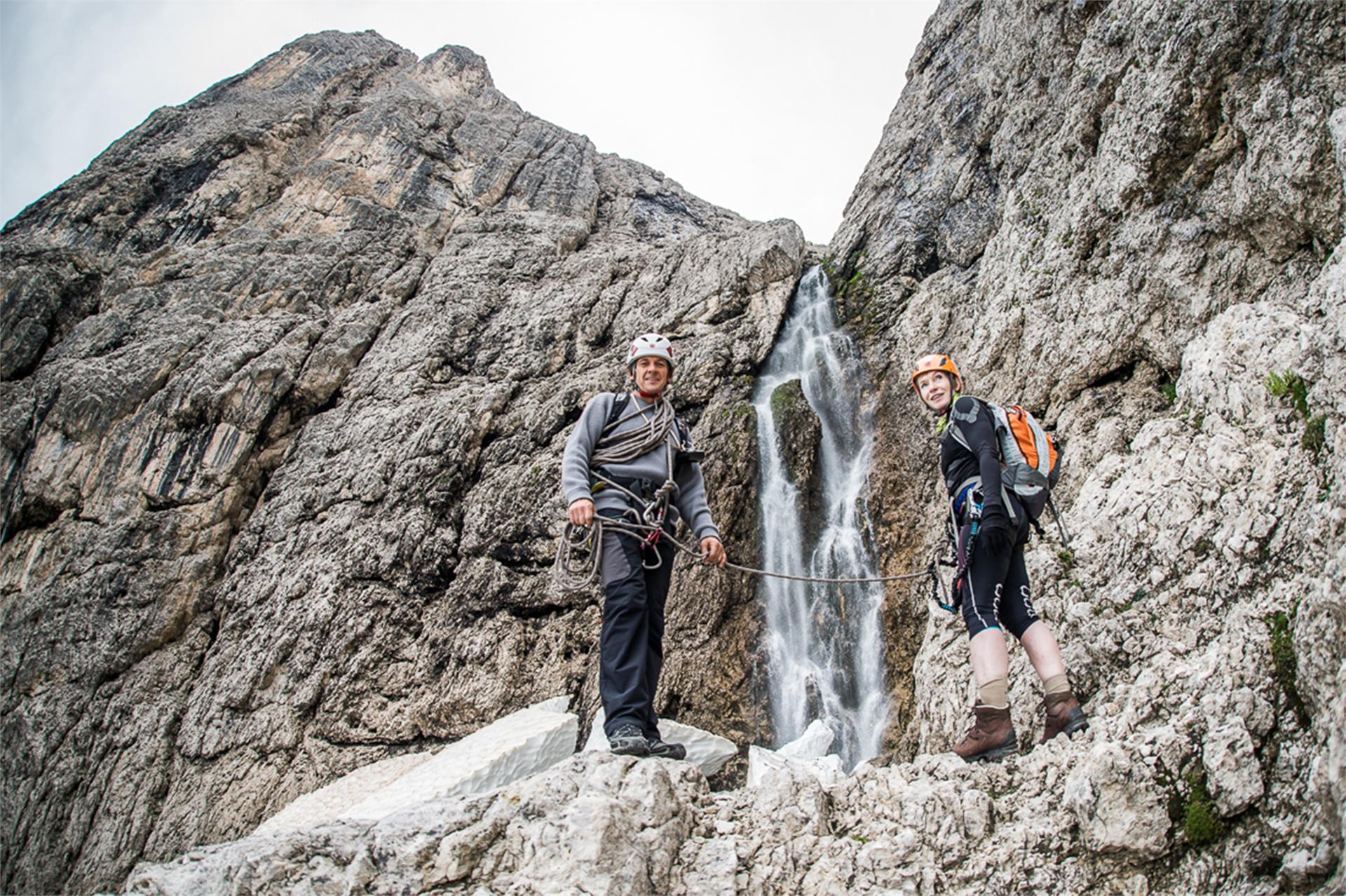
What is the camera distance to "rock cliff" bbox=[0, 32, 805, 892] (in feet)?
39.1

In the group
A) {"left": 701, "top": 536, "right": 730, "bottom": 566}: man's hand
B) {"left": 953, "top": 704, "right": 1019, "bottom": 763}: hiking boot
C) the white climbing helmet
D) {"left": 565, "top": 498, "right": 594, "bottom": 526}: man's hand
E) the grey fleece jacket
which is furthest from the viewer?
the white climbing helmet

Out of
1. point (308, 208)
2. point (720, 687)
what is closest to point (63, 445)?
point (308, 208)

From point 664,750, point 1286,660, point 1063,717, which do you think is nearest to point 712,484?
point 664,750

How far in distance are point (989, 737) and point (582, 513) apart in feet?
10.1

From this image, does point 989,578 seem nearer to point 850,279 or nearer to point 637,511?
point 637,511

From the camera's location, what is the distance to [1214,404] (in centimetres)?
617

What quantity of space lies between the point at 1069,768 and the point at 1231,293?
5.62m

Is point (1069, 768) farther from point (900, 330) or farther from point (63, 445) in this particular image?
point (63, 445)

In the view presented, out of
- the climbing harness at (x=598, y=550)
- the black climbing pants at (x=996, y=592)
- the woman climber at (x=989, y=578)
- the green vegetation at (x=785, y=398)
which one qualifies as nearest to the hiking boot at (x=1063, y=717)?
the woman climber at (x=989, y=578)

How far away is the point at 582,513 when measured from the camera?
5.96 metres

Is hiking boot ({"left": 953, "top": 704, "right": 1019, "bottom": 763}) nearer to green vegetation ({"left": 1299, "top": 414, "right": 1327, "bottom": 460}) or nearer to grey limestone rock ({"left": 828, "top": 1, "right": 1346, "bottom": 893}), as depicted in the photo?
grey limestone rock ({"left": 828, "top": 1, "right": 1346, "bottom": 893})

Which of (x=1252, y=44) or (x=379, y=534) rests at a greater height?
(x=1252, y=44)

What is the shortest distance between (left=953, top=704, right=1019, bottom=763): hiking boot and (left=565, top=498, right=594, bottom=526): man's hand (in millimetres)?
2901

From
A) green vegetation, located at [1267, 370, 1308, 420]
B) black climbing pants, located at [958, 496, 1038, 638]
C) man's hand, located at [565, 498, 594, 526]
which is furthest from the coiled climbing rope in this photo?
green vegetation, located at [1267, 370, 1308, 420]
